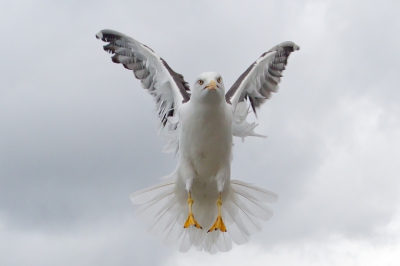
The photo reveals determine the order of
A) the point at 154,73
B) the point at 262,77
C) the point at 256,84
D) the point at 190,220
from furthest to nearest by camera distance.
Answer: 1. the point at 262,77
2. the point at 256,84
3. the point at 154,73
4. the point at 190,220

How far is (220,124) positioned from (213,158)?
2.05 feet

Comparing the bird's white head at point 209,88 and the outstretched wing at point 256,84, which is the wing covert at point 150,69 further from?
the bird's white head at point 209,88

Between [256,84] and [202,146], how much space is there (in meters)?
3.00

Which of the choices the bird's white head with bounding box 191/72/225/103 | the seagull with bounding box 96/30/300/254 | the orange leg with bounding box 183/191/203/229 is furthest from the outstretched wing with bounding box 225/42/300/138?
the orange leg with bounding box 183/191/203/229

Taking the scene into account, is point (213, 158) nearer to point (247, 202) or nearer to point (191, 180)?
point (191, 180)

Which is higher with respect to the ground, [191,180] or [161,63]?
[161,63]

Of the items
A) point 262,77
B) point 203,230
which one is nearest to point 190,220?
point 203,230

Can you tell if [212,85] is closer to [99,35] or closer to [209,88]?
[209,88]

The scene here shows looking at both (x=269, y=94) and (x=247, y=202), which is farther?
(x=269, y=94)

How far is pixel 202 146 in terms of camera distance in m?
11.4

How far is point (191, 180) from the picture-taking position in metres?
11.8

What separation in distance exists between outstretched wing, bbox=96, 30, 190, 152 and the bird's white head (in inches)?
69.9

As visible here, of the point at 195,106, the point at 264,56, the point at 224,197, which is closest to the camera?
the point at 195,106

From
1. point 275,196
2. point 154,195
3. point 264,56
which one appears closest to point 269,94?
point 264,56
